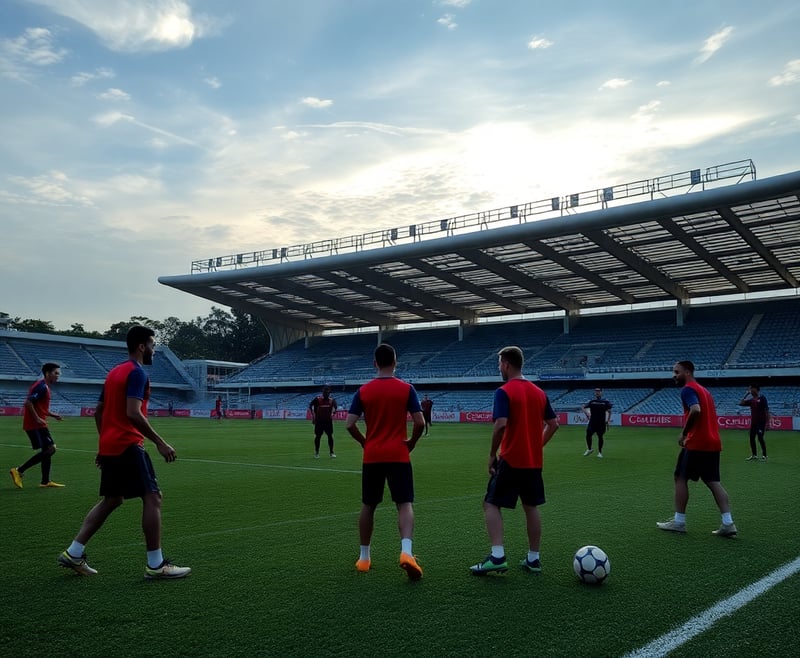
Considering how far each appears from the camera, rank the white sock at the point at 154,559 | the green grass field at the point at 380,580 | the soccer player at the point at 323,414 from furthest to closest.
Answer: the soccer player at the point at 323,414 < the white sock at the point at 154,559 < the green grass field at the point at 380,580

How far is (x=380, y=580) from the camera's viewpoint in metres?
5.63

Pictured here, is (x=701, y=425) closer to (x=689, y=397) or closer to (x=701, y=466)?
(x=689, y=397)

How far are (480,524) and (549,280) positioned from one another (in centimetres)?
4063

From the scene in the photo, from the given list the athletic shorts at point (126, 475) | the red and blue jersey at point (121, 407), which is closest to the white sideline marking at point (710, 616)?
the athletic shorts at point (126, 475)

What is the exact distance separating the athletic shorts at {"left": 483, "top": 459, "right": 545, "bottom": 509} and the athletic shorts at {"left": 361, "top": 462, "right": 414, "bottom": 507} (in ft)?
2.27

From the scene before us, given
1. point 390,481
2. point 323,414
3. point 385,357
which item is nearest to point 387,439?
point 390,481

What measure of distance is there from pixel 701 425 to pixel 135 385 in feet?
19.2

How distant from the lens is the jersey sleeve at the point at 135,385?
5688 millimetres

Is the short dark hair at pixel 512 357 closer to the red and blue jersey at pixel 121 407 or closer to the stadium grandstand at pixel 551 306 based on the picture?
the red and blue jersey at pixel 121 407

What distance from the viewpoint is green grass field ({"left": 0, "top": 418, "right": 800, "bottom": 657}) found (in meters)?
4.23

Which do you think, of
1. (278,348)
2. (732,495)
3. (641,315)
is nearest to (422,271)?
(641,315)

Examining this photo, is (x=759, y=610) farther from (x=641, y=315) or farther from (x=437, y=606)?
(x=641, y=315)

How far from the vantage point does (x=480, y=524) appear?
8.12m

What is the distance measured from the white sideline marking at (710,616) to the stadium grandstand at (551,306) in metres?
28.3
